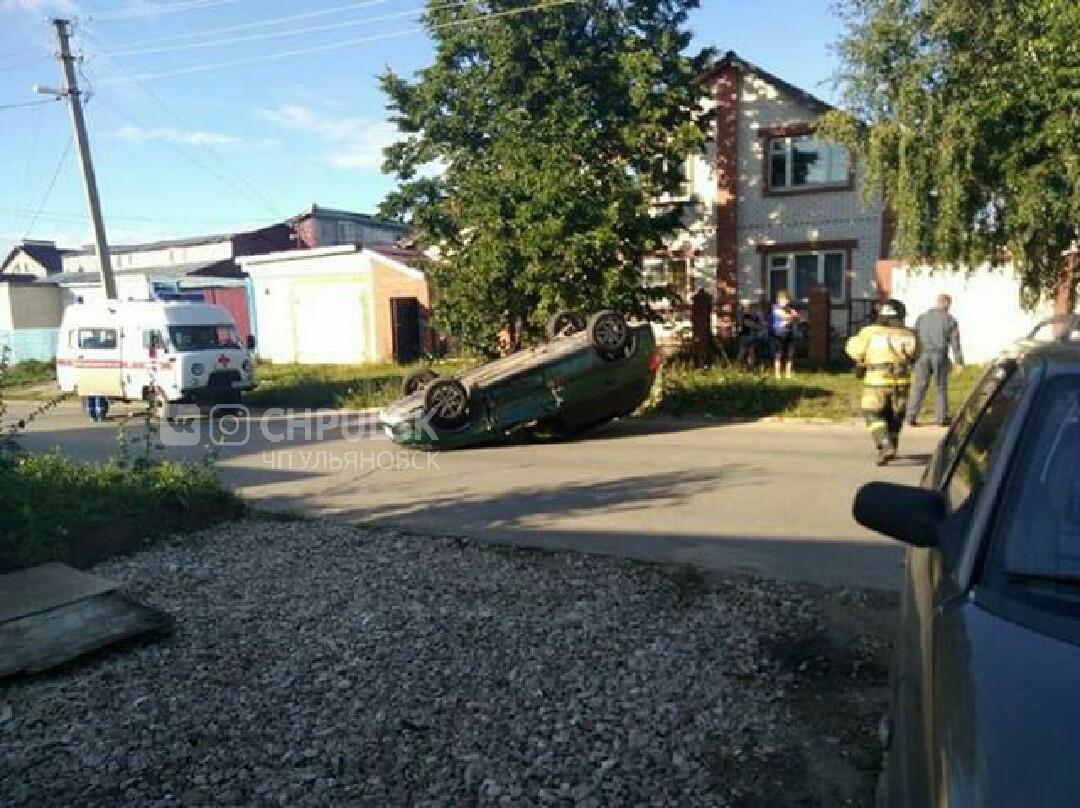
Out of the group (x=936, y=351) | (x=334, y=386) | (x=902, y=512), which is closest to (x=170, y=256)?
(x=334, y=386)

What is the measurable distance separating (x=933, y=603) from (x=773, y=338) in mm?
16170

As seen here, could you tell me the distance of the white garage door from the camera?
26997 millimetres

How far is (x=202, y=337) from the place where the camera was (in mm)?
16906

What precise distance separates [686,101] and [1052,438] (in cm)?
1744

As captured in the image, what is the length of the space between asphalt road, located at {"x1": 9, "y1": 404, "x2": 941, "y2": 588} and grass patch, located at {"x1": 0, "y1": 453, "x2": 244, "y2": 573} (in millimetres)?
1010

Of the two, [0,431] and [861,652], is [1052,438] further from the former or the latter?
[0,431]

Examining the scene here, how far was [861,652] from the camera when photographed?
417 cm

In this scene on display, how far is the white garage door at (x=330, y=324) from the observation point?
2700 cm

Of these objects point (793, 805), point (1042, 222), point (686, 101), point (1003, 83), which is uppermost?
point (686, 101)

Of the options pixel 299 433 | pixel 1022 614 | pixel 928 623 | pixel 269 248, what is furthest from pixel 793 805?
pixel 269 248

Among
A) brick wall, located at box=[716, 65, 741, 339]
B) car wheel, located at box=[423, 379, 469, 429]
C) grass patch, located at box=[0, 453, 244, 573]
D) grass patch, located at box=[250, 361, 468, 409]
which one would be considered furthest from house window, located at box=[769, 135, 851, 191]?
grass patch, located at box=[0, 453, 244, 573]

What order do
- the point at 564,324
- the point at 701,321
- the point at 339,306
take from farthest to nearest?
the point at 339,306, the point at 701,321, the point at 564,324

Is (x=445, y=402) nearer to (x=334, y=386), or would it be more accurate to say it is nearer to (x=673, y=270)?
(x=334, y=386)

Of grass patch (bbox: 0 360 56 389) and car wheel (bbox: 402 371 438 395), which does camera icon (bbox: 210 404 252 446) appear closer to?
car wheel (bbox: 402 371 438 395)
